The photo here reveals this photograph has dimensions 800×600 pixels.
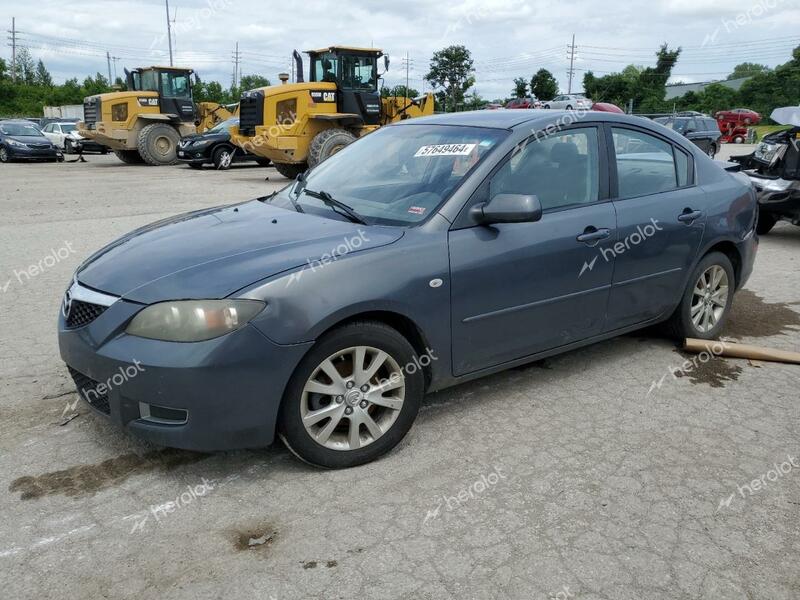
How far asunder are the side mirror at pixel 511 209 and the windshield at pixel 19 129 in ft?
87.0

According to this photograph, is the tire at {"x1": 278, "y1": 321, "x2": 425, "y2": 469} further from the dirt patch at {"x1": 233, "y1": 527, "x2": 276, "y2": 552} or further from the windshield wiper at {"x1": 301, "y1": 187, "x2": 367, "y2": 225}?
the windshield wiper at {"x1": 301, "y1": 187, "x2": 367, "y2": 225}

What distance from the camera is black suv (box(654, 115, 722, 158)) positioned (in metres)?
23.8

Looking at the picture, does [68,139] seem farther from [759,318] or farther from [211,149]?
[759,318]

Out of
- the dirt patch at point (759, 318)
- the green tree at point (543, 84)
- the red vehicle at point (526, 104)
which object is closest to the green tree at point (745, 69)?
the green tree at point (543, 84)

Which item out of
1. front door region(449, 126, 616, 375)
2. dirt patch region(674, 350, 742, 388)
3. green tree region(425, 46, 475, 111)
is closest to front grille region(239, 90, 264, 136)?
front door region(449, 126, 616, 375)

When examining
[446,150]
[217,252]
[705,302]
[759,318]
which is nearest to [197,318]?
[217,252]

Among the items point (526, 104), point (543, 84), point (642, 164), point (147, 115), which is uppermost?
point (543, 84)

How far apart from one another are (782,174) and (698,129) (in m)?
16.7

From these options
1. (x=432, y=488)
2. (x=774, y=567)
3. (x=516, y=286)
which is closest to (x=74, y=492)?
(x=432, y=488)

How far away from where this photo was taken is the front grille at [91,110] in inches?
880

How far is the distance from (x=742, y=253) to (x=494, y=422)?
2525 mm

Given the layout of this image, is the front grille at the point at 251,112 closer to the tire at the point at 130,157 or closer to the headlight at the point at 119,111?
the headlight at the point at 119,111

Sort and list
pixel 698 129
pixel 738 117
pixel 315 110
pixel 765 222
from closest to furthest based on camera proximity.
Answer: pixel 765 222 → pixel 315 110 → pixel 698 129 → pixel 738 117

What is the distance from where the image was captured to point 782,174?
360 inches
